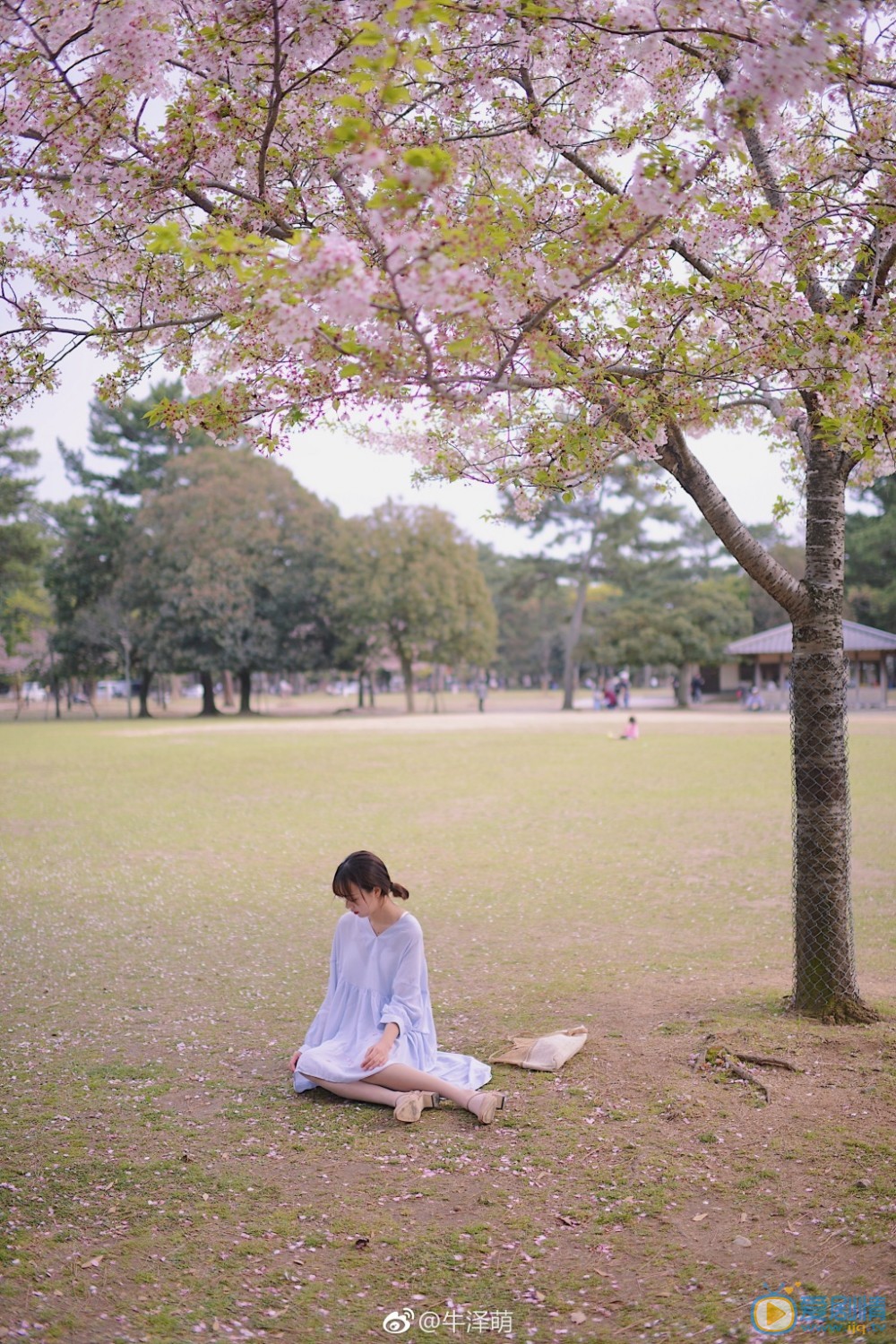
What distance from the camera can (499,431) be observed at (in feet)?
17.9

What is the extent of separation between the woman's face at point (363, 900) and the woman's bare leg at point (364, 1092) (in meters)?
0.76

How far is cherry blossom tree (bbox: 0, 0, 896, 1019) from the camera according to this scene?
358 centimetres

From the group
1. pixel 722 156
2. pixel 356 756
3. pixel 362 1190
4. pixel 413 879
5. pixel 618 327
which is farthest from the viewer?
pixel 356 756

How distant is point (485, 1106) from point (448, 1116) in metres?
0.27

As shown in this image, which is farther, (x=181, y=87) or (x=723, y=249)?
(x=723, y=249)

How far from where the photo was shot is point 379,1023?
4793mm

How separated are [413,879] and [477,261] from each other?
779cm

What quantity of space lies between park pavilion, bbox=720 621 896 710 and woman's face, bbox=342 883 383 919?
36.9 metres

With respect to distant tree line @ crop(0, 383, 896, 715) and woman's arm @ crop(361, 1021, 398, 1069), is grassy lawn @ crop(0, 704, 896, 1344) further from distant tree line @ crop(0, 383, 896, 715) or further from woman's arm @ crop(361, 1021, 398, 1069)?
distant tree line @ crop(0, 383, 896, 715)

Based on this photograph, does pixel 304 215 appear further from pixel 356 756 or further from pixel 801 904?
pixel 356 756

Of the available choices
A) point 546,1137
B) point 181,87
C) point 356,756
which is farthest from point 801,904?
point 356,756

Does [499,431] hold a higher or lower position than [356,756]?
higher

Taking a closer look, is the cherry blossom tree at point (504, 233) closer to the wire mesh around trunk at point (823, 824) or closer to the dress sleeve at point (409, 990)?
the wire mesh around trunk at point (823, 824)

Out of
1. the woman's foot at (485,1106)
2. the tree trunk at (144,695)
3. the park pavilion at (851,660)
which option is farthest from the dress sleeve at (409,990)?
the tree trunk at (144,695)
